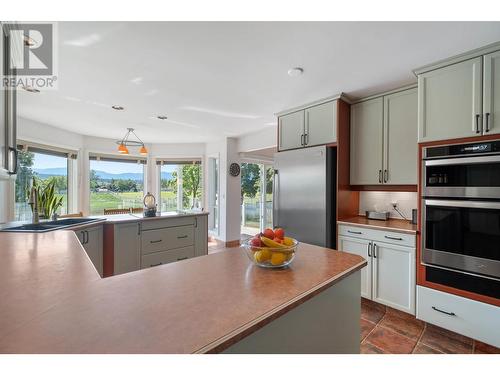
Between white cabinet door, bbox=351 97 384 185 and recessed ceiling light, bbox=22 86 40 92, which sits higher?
recessed ceiling light, bbox=22 86 40 92

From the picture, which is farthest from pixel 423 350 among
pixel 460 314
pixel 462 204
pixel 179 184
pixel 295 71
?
pixel 179 184

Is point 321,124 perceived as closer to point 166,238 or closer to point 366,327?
point 366,327

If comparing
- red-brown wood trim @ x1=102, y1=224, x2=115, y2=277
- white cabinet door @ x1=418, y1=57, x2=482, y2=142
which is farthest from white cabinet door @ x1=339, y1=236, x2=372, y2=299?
red-brown wood trim @ x1=102, y1=224, x2=115, y2=277

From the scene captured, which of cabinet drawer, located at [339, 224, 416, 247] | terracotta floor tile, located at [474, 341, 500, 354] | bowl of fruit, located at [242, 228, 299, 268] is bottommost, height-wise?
terracotta floor tile, located at [474, 341, 500, 354]

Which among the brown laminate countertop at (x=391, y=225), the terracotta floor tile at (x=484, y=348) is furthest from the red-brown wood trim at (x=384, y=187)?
the terracotta floor tile at (x=484, y=348)

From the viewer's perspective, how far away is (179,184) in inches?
237

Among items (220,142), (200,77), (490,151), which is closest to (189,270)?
(200,77)

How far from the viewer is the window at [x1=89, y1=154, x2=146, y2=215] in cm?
529

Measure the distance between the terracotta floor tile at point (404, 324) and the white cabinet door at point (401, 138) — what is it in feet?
4.26

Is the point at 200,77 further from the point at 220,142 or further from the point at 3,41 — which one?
the point at 220,142

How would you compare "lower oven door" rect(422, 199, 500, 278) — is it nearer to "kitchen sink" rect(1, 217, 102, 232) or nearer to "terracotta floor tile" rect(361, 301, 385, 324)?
"terracotta floor tile" rect(361, 301, 385, 324)

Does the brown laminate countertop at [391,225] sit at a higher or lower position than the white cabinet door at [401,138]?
lower

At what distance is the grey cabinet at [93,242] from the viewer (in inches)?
88.2

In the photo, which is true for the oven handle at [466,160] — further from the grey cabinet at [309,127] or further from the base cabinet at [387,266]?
the grey cabinet at [309,127]
